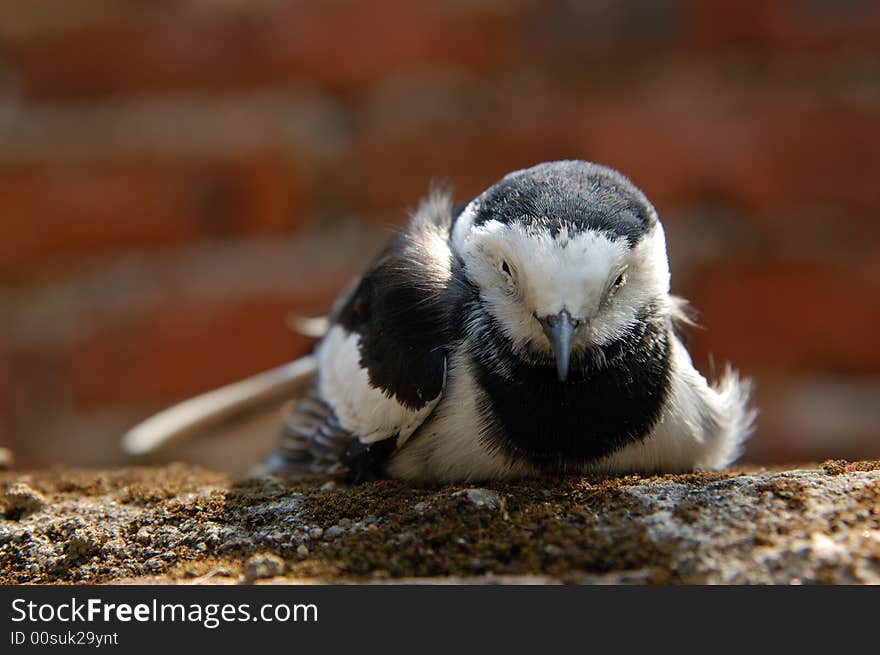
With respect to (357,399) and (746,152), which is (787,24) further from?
(357,399)

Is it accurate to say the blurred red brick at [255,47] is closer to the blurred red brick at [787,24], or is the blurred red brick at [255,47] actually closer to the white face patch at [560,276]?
the blurred red brick at [787,24]

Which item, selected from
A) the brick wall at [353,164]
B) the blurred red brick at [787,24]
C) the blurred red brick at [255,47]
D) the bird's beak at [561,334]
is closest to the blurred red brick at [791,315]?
the brick wall at [353,164]

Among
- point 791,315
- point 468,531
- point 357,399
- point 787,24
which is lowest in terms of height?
point 468,531

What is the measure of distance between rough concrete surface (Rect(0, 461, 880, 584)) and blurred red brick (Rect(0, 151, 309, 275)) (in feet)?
2.31

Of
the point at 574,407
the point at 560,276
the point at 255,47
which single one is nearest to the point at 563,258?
the point at 560,276

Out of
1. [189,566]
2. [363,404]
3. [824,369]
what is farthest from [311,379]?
[824,369]

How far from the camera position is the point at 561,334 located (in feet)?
2.34

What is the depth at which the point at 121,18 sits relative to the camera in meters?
1.41

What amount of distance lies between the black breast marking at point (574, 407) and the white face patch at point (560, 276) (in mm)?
23

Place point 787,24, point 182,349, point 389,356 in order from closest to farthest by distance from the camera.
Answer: point 389,356 < point 787,24 < point 182,349

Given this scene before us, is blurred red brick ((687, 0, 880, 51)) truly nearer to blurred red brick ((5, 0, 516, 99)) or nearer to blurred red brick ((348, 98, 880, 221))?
blurred red brick ((348, 98, 880, 221))

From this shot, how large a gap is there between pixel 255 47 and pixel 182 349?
463mm

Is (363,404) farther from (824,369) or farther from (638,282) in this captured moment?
(824,369)

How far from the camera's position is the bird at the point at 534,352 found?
75cm
